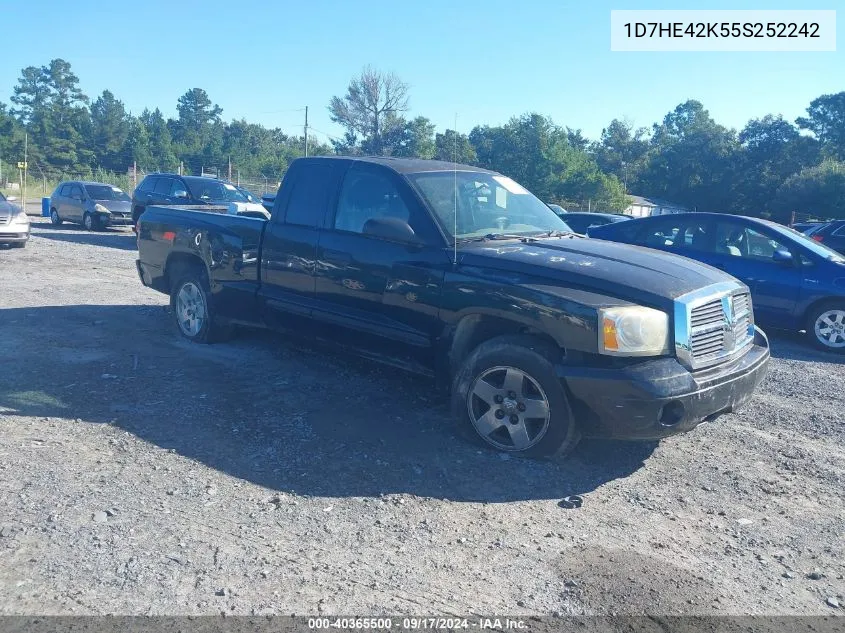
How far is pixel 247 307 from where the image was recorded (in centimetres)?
702

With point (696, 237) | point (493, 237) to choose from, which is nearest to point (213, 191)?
point (696, 237)

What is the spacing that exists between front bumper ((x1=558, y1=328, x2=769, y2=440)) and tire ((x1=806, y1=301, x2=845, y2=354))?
5.00m

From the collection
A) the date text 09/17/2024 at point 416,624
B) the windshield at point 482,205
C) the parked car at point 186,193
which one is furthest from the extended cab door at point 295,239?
the parked car at point 186,193

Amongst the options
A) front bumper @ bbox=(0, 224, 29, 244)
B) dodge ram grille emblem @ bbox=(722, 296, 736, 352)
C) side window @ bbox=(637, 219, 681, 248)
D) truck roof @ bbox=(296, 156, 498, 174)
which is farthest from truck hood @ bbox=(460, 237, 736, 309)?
front bumper @ bbox=(0, 224, 29, 244)

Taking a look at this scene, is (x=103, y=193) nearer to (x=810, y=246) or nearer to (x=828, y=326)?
(x=810, y=246)

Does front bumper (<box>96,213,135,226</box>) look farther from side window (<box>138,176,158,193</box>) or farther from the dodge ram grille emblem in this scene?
the dodge ram grille emblem

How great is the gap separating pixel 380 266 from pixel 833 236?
13511mm

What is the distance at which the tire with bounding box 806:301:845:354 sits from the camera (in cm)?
891

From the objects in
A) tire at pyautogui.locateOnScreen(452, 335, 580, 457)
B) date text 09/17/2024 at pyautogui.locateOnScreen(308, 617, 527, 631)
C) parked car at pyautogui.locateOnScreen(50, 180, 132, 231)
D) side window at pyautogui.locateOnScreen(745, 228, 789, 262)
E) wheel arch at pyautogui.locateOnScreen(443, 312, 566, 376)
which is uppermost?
parked car at pyautogui.locateOnScreen(50, 180, 132, 231)

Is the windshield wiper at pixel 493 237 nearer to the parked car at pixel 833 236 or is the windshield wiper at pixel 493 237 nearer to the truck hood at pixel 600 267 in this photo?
the truck hood at pixel 600 267

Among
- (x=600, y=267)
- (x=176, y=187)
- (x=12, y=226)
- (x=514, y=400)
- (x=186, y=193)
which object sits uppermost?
(x=176, y=187)

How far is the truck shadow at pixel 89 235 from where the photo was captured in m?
19.5

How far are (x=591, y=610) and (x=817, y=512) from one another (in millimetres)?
1895

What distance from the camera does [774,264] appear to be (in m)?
9.34
